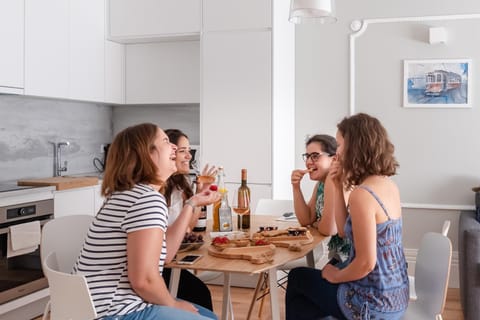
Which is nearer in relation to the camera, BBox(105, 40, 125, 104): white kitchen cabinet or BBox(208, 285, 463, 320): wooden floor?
BBox(208, 285, 463, 320): wooden floor

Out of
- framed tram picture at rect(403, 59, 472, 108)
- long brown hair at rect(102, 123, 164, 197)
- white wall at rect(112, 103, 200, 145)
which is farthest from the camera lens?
white wall at rect(112, 103, 200, 145)

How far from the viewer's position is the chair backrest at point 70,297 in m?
1.82

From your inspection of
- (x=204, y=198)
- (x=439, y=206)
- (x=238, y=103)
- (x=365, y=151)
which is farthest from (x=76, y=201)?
(x=439, y=206)

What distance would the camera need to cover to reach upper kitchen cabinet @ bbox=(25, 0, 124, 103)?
4.07m

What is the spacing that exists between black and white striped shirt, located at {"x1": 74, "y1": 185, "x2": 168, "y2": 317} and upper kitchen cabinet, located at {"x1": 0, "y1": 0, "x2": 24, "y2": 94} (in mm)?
2199

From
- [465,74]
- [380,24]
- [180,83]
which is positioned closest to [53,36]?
[180,83]

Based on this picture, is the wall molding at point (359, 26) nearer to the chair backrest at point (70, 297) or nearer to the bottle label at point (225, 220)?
the bottle label at point (225, 220)

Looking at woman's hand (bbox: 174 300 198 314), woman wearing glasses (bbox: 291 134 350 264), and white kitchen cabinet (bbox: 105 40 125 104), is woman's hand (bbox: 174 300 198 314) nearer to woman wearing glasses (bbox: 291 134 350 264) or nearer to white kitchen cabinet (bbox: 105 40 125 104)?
woman wearing glasses (bbox: 291 134 350 264)

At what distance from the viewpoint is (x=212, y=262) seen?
2189 millimetres

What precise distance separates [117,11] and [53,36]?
85 cm

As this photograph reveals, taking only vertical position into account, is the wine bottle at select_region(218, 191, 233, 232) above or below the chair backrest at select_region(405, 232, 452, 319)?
above

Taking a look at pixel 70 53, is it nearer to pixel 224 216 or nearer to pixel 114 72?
pixel 114 72

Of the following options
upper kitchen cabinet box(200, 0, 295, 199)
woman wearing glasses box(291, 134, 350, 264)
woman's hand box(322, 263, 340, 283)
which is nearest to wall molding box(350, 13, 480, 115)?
upper kitchen cabinet box(200, 0, 295, 199)

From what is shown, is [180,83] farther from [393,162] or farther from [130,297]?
[130,297]
